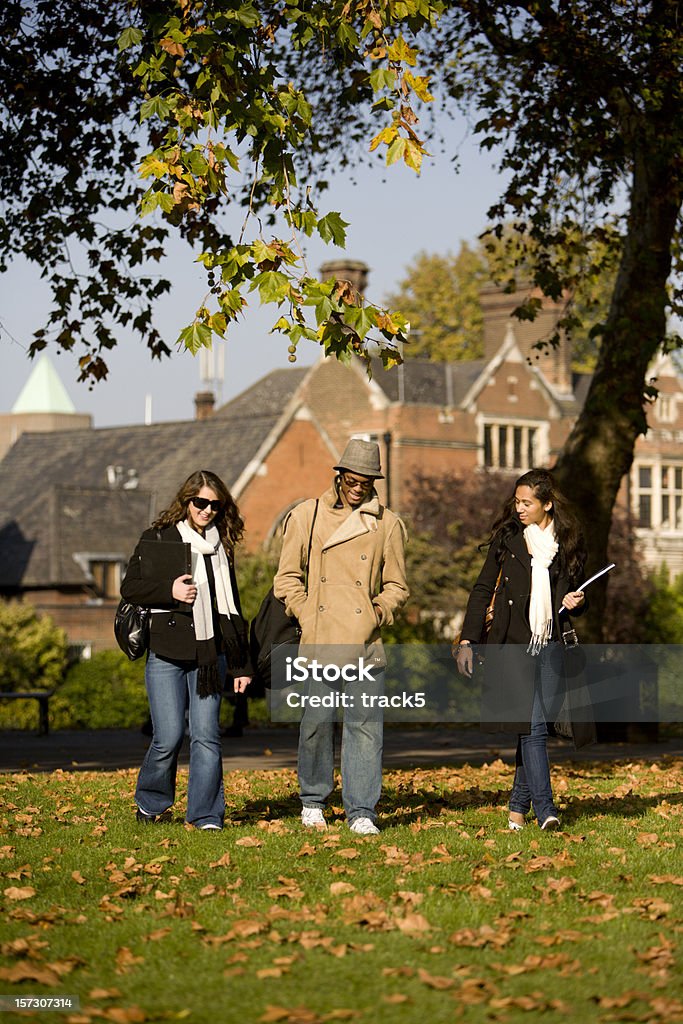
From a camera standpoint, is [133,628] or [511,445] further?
[511,445]

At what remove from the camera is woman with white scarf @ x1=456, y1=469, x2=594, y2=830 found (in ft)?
29.7

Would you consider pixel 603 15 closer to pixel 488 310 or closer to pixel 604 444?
pixel 604 444

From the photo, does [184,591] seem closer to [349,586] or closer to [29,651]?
[349,586]

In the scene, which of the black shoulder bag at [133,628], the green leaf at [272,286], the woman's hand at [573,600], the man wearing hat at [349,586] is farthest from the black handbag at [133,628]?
the woman's hand at [573,600]

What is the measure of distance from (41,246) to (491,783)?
737 centimetres

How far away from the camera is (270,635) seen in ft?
30.4

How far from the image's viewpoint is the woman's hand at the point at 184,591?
9023 millimetres

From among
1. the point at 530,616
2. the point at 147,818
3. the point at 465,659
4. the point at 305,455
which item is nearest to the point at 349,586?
the point at 465,659

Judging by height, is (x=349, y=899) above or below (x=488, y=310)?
below

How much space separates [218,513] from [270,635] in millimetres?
757

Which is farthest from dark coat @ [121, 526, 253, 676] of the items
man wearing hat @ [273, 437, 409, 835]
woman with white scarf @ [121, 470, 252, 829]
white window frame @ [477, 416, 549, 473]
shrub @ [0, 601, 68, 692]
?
white window frame @ [477, 416, 549, 473]

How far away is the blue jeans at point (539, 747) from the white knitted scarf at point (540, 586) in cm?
8

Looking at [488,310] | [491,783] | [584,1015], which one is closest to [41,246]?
[491,783]

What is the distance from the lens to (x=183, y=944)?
21.4 feet
